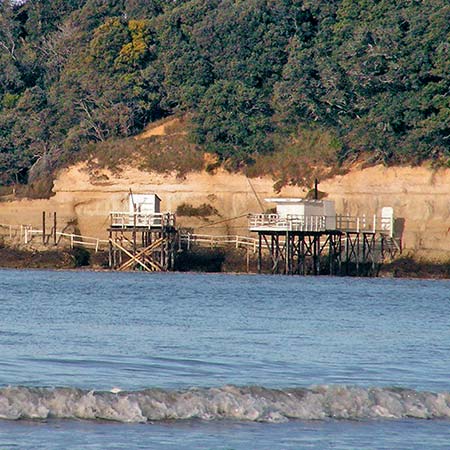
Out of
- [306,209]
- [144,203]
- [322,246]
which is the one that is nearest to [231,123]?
[144,203]

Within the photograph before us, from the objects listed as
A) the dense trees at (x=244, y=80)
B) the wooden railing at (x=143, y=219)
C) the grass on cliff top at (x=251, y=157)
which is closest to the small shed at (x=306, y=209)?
the wooden railing at (x=143, y=219)

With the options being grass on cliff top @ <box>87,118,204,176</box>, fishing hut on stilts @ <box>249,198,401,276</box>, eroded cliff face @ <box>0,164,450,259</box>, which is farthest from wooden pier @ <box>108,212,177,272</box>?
grass on cliff top @ <box>87,118,204,176</box>

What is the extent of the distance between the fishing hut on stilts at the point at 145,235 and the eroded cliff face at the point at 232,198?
12.2 feet

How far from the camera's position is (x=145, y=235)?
6744 centimetres

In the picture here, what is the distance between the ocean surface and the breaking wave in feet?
0.07

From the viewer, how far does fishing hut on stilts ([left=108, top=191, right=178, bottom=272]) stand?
215 feet

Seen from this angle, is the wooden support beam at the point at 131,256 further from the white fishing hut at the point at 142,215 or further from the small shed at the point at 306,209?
the small shed at the point at 306,209

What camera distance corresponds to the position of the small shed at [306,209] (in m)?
62.3

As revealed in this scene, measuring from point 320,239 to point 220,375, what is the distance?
45.9 meters

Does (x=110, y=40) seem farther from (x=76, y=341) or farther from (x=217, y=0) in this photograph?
(x=76, y=341)

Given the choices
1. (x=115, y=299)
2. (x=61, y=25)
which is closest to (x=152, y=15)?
(x=61, y=25)

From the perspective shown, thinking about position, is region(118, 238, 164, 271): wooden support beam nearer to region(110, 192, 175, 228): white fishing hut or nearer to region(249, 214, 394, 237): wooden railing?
region(110, 192, 175, 228): white fishing hut

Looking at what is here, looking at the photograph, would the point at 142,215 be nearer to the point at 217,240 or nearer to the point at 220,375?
the point at 217,240

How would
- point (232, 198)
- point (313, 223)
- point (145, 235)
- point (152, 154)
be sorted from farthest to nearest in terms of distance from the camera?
point (152, 154) < point (232, 198) < point (145, 235) < point (313, 223)
